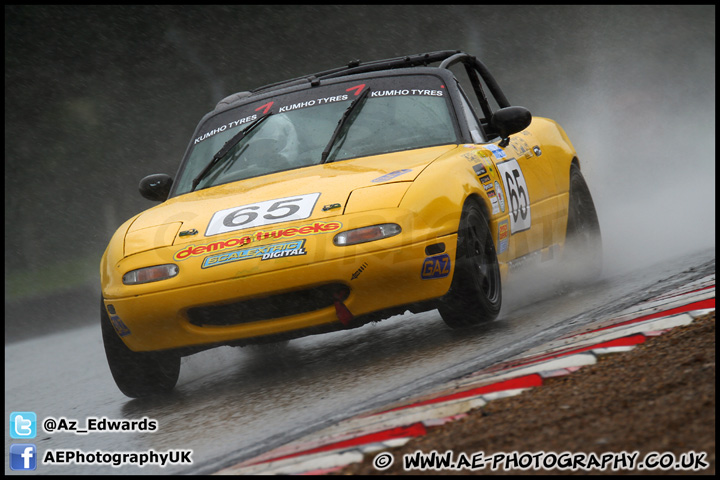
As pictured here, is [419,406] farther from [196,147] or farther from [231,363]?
[196,147]

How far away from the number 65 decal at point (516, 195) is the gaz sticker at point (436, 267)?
107 centimetres

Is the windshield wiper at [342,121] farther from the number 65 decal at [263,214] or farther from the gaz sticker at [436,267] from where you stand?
the gaz sticker at [436,267]

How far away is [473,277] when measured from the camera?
191 inches

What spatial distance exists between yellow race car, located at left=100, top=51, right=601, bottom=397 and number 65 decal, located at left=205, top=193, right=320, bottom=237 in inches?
0.4

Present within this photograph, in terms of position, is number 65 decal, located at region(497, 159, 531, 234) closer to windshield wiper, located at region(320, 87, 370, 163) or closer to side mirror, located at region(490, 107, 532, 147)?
side mirror, located at region(490, 107, 532, 147)

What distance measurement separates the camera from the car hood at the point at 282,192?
4.85 m

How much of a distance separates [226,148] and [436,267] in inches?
76.9

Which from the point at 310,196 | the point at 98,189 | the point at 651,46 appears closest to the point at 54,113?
the point at 98,189

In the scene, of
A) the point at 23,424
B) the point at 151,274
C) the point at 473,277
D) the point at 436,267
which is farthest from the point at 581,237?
the point at 23,424

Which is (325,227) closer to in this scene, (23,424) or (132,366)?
(132,366)

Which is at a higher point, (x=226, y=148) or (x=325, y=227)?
(x=226, y=148)

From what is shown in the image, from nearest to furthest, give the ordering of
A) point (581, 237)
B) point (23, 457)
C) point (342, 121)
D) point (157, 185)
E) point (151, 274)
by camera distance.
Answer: point (23, 457), point (151, 274), point (342, 121), point (157, 185), point (581, 237)

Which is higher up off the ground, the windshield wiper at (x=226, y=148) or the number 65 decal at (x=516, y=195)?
the windshield wiper at (x=226, y=148)

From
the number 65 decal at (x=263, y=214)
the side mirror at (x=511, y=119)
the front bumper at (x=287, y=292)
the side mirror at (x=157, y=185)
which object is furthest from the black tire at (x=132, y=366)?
the side mirror at (x=511, y=119)
